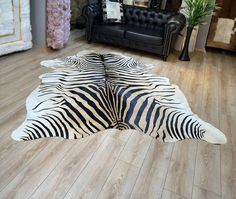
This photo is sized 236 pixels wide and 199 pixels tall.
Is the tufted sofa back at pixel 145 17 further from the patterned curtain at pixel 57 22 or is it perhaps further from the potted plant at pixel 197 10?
the patterned curtain at pixel 57 22

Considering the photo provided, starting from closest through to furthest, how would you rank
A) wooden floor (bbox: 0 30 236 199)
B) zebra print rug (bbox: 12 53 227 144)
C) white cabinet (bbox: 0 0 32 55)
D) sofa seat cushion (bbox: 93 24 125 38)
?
wooden floor (bbox: 0 30 236 199) → zebra print rug (bbox: 12 53 227 144) → white cabinet (bbox: 0 0 32 55) → sofa seat cushion (bbox: 93 24 125 38)

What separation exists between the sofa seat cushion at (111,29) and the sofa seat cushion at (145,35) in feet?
0.36

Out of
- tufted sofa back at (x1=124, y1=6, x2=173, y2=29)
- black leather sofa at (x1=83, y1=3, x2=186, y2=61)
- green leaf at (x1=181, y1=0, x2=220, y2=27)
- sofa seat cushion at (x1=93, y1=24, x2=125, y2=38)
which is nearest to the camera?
green leaf at (x1=181, y1=0, x2=220, y2=27)

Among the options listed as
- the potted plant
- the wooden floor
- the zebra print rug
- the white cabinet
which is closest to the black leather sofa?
the potted plant

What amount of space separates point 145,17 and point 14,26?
2.38m

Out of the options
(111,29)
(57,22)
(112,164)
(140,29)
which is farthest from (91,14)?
(112,164)

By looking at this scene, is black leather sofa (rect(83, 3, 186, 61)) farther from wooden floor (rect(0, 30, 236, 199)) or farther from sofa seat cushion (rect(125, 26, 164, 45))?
wooden floor (rect(0, 30, 236, 199))

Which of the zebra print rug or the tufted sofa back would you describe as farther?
the tufted sofa back

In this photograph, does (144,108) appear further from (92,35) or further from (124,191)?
(92,35)

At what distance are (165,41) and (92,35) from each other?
1.39 meters

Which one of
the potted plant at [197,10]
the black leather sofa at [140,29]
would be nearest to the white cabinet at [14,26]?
the black leather sofa at [140,29]

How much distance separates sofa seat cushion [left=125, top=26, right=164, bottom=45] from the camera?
409cm

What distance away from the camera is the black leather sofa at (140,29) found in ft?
13.4

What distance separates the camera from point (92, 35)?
179 inches
